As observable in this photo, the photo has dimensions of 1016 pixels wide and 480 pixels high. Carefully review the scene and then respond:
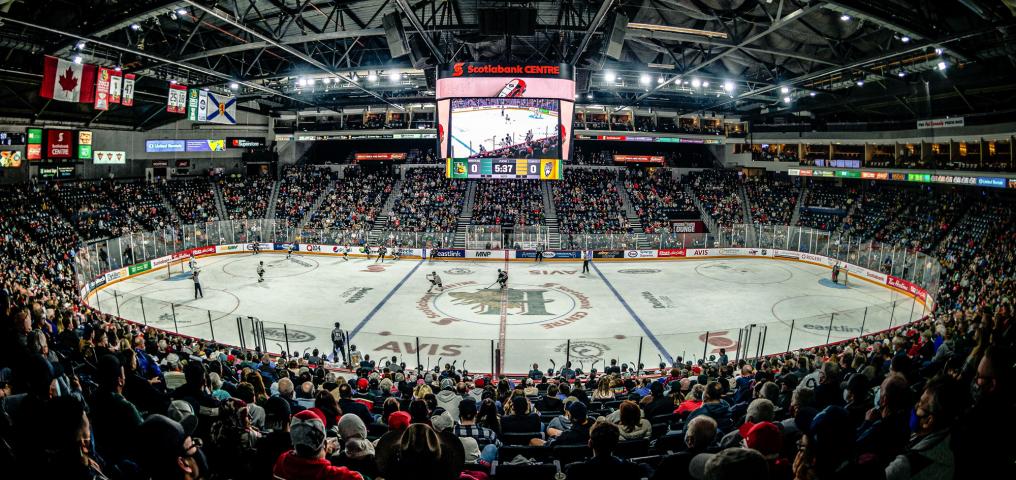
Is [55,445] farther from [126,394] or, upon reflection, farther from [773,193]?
[773,193]

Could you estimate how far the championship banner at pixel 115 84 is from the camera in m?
20.2

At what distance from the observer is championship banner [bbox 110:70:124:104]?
20.2 m

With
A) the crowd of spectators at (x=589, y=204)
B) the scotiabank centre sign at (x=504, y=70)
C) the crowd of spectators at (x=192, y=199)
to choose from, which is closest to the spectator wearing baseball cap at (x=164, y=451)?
the scotiabank centre sign at (x=504, y=70)

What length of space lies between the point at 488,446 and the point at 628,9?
20.9 m

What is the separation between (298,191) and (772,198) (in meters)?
40.5

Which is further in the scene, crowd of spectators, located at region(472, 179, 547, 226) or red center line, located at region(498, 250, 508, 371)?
crowd of spectators, located at region(472, 179, 547, 226)

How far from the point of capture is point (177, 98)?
24062mm

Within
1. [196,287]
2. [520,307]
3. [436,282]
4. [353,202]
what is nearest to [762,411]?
[520,307]

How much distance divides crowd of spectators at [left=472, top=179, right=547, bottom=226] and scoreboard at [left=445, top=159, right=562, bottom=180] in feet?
38.9

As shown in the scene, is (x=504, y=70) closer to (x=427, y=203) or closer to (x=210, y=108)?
(x=210, y=108)

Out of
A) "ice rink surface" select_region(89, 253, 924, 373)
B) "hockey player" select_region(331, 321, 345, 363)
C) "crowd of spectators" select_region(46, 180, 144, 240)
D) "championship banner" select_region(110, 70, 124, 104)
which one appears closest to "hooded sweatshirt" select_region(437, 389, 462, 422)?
"ice rink surface" select_region(89, 253, 924, 373)

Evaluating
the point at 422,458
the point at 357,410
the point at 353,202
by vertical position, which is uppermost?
the point at 353,202

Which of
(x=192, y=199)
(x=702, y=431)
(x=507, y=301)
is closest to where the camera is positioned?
(x=702, y=431)

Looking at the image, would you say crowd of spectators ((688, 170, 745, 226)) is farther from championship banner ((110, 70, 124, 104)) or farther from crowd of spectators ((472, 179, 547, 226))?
championship banner ((110, 70, 124, 104))
